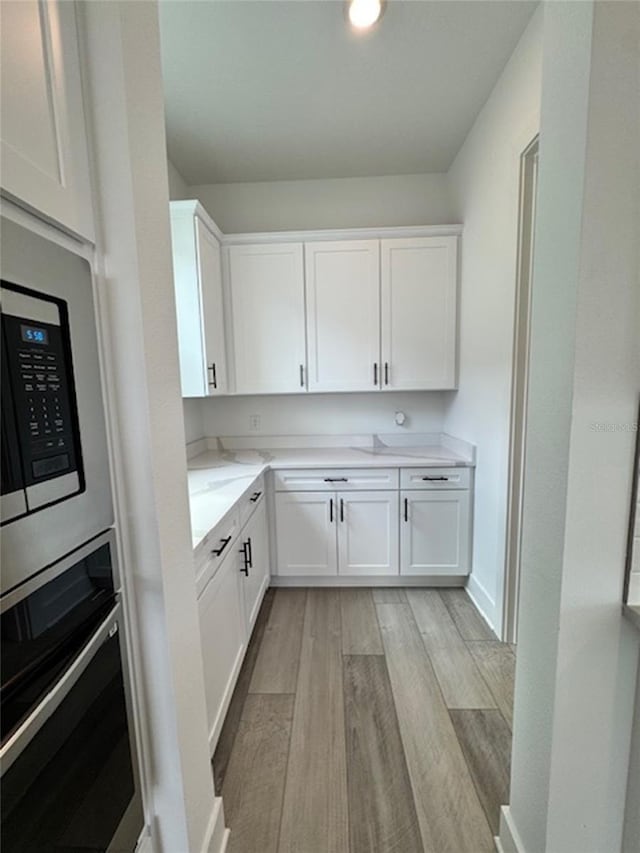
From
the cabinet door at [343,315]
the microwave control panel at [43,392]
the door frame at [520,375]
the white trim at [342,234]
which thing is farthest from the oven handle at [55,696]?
the white trim at [342,234]

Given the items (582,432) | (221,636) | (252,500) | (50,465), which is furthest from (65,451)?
(252,500)

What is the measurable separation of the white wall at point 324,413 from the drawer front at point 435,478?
0.62m

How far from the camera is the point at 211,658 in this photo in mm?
1371

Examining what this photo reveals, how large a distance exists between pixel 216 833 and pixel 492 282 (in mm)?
2554

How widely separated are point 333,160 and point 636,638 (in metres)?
2.96

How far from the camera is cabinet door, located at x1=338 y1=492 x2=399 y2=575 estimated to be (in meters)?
2.52

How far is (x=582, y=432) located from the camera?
80 cm

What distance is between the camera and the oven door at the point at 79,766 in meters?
0.53

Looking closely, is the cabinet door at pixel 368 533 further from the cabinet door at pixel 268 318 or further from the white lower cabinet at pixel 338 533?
the cabinet door at pixel 268 318

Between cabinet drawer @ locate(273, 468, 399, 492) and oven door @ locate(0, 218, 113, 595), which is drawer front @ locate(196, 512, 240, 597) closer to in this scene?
oven door @ locate(0, 218, 113, 595)

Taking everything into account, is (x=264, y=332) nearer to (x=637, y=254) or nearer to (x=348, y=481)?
(x=348, y=481)

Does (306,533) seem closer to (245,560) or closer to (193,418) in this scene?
A: (245,560)

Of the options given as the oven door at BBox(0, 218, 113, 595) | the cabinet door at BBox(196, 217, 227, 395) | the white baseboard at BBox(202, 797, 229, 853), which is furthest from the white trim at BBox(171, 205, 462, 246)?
the white baseboard at BBox(202, 797, 229, 853)

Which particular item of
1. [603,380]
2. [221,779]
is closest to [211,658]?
[221,779]
